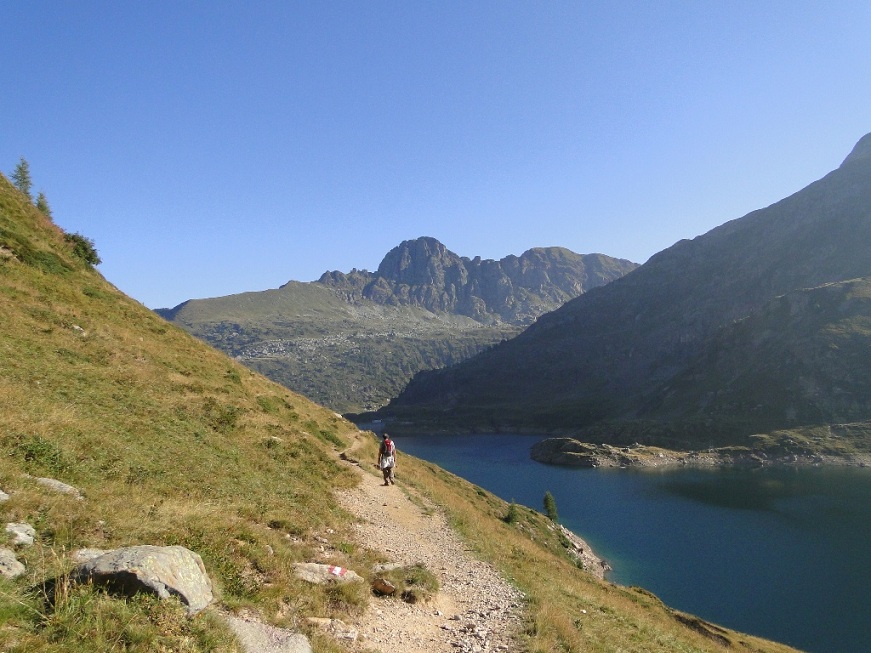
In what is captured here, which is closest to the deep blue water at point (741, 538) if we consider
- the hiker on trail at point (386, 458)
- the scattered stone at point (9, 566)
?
the hiker on trail at point (386, 458)

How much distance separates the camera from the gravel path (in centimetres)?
1173

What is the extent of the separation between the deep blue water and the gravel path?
51233 mm

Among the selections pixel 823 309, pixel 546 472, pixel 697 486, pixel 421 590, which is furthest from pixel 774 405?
pixel 421 590

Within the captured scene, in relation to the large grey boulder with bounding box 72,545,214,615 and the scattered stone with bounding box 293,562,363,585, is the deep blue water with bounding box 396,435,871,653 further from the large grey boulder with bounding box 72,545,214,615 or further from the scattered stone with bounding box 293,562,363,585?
the large grey boulder with bounding box 72,545,214,615

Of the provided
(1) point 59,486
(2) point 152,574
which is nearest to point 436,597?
(2) point 152,574

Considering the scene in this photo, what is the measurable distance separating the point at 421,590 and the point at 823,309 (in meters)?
240

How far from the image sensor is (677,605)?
59281mm

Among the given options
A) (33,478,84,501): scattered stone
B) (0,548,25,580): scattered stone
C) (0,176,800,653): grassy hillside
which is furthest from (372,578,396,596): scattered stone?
(0,548,25,580): scattered stone

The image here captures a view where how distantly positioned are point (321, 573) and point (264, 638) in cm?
431

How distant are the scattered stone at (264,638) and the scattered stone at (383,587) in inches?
187

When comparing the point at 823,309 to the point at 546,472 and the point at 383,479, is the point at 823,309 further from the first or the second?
the point at 383,479

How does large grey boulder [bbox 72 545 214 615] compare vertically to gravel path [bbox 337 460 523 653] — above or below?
above

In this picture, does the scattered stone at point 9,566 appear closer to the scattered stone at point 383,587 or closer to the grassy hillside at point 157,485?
the grassy hillside at point 157,485

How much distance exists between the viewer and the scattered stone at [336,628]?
10.3 meters
